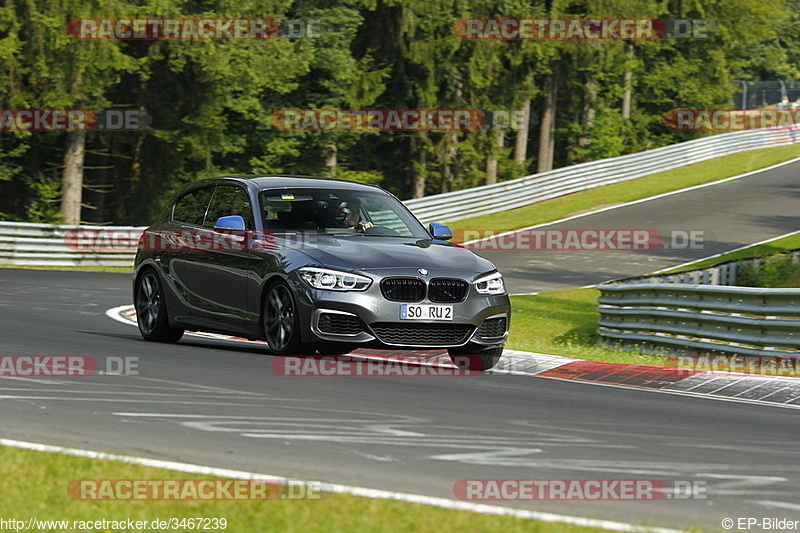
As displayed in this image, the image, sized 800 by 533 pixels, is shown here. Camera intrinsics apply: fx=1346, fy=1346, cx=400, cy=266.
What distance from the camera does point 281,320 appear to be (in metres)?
11.8

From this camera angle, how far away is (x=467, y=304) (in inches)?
458

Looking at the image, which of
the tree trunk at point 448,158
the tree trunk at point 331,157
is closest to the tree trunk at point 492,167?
the tree trunk at point 448,158

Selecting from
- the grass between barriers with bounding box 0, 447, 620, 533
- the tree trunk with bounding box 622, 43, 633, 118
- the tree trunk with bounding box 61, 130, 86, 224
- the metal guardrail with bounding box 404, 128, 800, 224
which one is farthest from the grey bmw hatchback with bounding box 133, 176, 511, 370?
the tree trunk with bounding box 622, 43, 633, 118

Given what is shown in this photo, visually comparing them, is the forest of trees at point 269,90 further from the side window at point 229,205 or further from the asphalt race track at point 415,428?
→ the asphalt race track at point 415,428

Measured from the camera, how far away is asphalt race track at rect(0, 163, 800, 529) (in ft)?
23.0

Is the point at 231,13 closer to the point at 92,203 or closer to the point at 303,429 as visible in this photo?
the point at 92,203

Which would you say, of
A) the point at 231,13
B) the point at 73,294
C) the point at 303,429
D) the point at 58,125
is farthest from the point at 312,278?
the point at 231,13

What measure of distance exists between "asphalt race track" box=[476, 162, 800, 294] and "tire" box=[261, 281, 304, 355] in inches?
619

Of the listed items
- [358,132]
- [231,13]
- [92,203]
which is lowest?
[92,203]

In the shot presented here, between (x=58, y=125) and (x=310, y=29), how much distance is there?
40.0 feet

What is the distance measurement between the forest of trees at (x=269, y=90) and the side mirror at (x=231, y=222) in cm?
2566

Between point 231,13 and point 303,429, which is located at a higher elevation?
point 231,13

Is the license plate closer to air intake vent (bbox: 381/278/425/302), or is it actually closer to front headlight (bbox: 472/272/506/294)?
air intake vent (bbox: 381/278/425/302)

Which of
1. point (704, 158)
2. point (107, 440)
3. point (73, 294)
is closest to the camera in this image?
point (107, 440)
